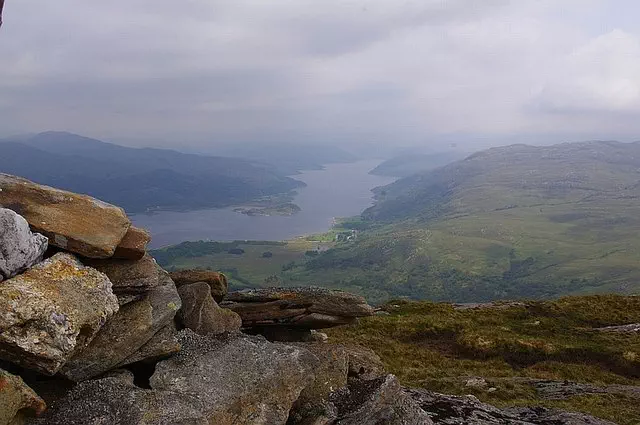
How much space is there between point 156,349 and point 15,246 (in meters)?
4.98

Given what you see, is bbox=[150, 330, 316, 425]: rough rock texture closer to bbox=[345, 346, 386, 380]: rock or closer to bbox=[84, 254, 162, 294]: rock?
Result: bbox=[84, 254, 162, 294]: rock

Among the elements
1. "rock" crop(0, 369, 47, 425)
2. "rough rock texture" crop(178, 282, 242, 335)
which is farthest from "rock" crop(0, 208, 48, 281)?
"rough rock texture" crop(178, 282, 242, 335)

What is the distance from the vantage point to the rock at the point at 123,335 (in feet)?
42.1

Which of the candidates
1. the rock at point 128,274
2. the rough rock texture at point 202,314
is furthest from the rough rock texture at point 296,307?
the rock at point 128,274

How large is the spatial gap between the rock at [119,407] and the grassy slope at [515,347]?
64.7 feet

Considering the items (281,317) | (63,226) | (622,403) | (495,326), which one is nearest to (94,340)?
(63,226)

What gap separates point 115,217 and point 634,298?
198ft

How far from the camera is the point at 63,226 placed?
575 inches

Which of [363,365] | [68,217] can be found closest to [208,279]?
[68,217]

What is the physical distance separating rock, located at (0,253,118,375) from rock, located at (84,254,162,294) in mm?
1458

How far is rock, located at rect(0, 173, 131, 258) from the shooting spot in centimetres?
1417

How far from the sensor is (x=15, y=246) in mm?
12375

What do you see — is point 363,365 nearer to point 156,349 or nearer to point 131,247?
point 156,349

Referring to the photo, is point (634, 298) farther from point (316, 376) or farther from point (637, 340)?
point (316, 376)
